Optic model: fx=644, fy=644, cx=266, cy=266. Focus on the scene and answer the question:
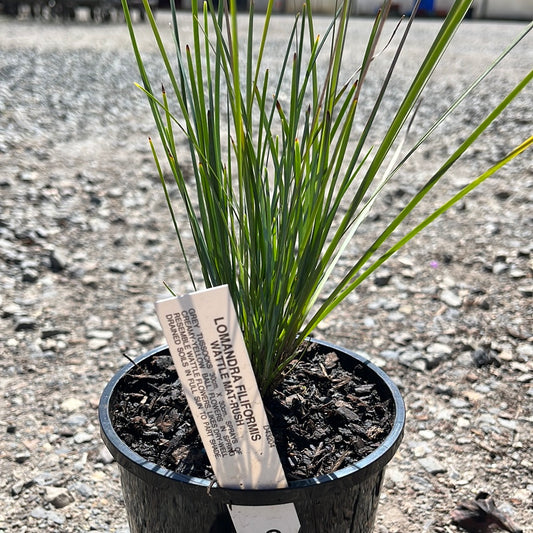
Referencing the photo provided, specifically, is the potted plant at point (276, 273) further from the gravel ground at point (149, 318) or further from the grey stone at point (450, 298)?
the grey stone at point (450, 298)

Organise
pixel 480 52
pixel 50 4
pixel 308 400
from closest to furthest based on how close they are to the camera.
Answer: pixel 308 400 → pixel 480 52 → pixel 50 4

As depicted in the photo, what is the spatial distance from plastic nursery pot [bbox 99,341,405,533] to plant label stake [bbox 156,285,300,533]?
0.7 inches

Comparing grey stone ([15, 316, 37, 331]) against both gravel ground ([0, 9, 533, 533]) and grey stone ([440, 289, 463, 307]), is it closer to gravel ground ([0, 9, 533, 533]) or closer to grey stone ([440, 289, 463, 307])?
gravel ground ([0, 9, 533, 533])

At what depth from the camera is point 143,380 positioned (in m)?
1.07

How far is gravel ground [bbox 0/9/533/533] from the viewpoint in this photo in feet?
4.83

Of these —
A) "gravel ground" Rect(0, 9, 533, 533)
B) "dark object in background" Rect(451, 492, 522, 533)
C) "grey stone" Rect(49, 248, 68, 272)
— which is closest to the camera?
"dark object in background" Rect(451, 492, 522, 533)

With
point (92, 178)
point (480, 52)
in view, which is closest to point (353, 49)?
point (480, 52)

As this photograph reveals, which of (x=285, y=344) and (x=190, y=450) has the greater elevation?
(x=285, y=344)

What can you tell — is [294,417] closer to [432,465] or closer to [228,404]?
[228,404]

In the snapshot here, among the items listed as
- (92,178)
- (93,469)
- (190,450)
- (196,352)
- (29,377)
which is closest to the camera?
(196,352)

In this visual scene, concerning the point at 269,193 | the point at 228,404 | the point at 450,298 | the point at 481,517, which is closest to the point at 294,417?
the point at 228,404

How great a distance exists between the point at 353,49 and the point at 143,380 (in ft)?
23.0

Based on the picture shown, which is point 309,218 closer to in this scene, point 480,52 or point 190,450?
point 190,450

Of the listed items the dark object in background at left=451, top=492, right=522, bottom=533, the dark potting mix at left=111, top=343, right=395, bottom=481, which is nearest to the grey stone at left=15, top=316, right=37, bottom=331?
the dark potting mix at left=111, top=343, right=395, bottom=481
